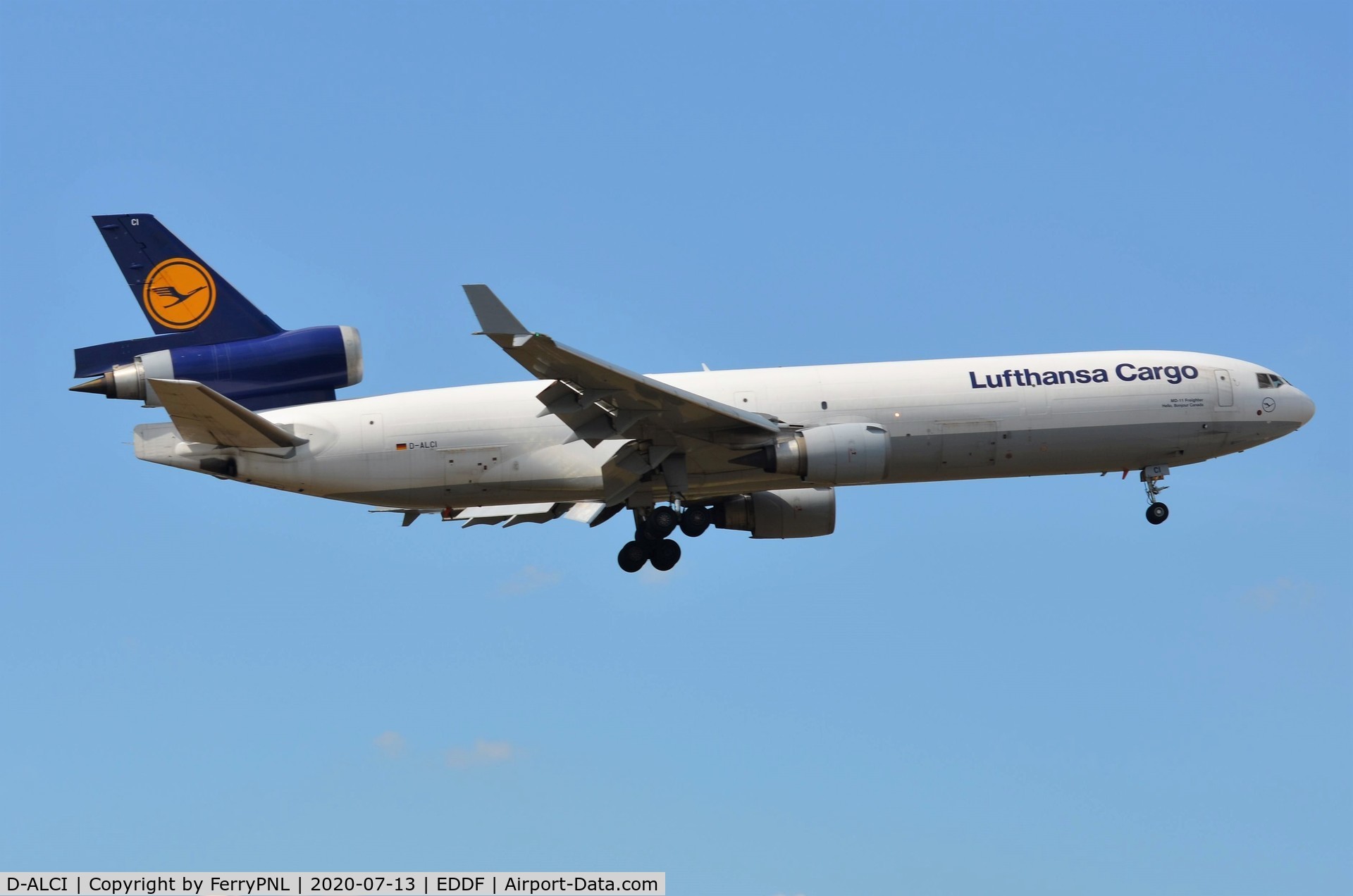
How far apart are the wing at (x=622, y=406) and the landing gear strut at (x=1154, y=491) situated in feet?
31.1

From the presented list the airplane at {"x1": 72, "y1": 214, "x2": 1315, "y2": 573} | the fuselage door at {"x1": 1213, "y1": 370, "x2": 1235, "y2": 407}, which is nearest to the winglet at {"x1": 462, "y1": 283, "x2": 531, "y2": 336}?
the airplane at {"x1": 72, "y1": 214, "x2": 1315, "y2": 573}

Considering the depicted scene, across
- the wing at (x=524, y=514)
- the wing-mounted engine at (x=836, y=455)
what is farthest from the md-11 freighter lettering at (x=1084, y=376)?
the wing at (x=524, y=514)

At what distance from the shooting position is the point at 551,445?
34438mm

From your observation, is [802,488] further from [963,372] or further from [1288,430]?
[1288,430]

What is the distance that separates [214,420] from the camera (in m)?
32.3

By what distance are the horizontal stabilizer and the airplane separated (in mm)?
52

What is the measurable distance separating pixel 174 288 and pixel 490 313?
9.85 meters

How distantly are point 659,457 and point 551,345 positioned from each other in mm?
5240

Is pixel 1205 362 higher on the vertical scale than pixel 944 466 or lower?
higher

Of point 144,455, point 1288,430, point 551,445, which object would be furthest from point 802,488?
point 144,455

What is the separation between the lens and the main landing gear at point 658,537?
1415 inches

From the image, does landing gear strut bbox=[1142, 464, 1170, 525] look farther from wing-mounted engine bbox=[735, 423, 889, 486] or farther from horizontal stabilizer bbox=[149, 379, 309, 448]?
horizontal stabilizer bbox=[149, 379, 309, 448]

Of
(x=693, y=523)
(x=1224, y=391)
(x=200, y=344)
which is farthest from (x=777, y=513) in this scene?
(x=200, y=344)

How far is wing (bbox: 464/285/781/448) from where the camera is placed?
30938mm
